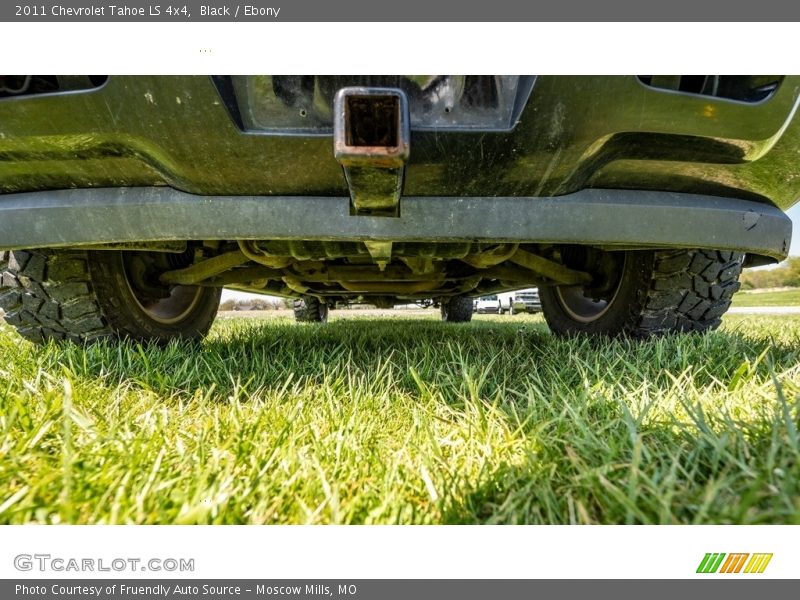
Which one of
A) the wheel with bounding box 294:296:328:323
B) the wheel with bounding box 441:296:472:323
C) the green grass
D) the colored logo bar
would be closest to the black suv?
the green grass

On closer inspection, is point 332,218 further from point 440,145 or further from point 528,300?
point 528,300

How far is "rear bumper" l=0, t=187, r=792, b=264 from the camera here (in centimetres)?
88

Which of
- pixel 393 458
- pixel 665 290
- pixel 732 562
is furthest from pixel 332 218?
pixel 665 290

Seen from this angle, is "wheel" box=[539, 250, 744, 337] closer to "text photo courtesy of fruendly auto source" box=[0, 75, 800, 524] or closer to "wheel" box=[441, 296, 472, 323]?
"text photo courtesy of fruendly auto source" box=[0, 75, 800, 524]

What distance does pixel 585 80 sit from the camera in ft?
2.46

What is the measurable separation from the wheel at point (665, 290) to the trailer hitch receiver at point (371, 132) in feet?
3.62

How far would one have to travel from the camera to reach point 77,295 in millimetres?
1305

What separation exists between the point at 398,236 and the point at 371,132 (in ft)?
0.75

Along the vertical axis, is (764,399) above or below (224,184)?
below

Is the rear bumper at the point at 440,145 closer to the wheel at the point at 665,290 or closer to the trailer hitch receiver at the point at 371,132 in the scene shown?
the trailer hitch receiver at the point at 371,132

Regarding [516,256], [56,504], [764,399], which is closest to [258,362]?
A: [56,504]

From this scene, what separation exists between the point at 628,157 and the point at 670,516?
0.71 metres

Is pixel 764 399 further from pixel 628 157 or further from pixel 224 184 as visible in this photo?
pixel 224 184

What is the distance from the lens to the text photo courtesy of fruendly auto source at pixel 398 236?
524mm
